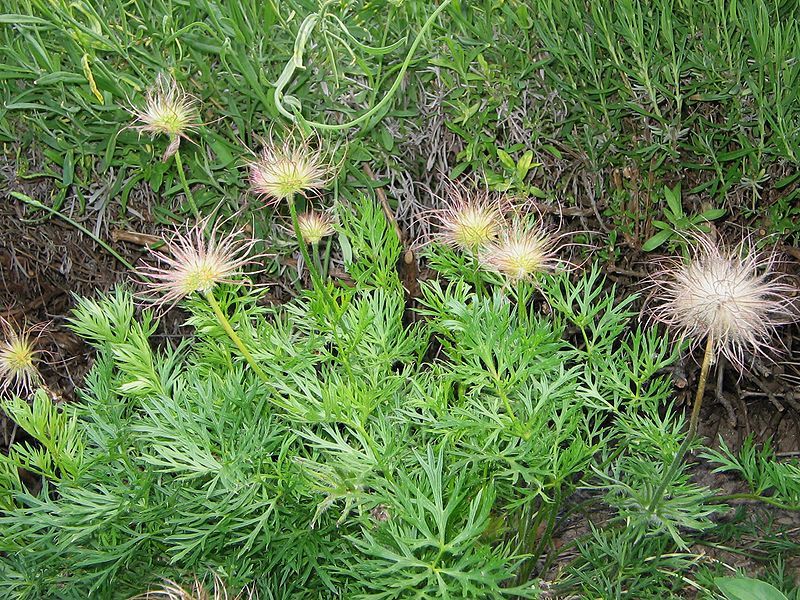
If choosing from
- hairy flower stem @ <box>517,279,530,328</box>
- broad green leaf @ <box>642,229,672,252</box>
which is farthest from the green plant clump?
broad green leaf @ <box>642,229,672,252</box>

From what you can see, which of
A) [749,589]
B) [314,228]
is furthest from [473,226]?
[749,589]

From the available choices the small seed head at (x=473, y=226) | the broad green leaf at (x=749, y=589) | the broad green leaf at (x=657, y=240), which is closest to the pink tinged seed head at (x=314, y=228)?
the small seed head at (x=473, y=226)

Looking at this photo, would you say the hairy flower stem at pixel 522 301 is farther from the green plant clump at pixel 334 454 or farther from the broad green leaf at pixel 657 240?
the broad green leaf at pixel 657 240

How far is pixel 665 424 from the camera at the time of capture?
140 cm

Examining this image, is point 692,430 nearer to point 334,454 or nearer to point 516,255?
point 516,255

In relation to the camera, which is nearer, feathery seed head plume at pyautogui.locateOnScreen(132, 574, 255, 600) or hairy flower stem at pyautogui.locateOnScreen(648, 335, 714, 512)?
hairy flower stem at pyautogui.locateOnScreen(648, 335, 714, 512)

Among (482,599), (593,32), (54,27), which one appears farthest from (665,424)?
(54,27)

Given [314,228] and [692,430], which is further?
[314,228]

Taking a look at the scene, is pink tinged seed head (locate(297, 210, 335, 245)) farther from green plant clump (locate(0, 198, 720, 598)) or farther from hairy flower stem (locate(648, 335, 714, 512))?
hairy flower stem (locate(648, 335, 714, 512))

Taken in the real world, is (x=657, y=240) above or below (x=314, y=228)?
above

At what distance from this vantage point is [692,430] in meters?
1.03

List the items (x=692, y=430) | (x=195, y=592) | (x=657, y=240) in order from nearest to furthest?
(x=692, y=430) → (x=195, y=592) → (x=657, y=240)

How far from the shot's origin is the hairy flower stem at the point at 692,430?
1.01m

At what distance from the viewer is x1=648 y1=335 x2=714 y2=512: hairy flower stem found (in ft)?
3.30
